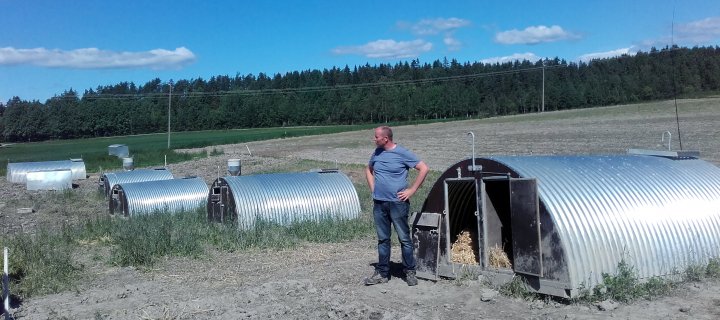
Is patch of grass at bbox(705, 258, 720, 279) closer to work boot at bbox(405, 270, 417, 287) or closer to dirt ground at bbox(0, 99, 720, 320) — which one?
dirt ground at bbox(0, 99, 720, 320)

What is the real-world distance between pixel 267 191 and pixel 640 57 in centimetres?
10823

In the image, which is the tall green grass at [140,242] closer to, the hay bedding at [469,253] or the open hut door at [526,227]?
the hay bedding at [469,253]

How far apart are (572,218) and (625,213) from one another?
0.87 m

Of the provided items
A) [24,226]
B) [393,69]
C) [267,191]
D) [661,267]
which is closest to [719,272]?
[661,267]

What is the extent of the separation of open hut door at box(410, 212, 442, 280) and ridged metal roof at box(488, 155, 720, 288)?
1165mm

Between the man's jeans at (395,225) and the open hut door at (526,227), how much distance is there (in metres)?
1.31

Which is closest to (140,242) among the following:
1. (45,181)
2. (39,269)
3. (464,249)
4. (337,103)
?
Result: (39,269)

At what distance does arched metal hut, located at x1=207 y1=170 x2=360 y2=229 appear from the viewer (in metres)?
15.0

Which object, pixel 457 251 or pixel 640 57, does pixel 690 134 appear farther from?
pixel 640 57

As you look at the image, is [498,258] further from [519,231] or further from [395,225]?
[395,225]

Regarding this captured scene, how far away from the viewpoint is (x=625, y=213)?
817 cm

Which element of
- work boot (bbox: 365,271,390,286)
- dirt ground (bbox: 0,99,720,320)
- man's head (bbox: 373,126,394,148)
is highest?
man's head (bbox: 373,126,394,148)

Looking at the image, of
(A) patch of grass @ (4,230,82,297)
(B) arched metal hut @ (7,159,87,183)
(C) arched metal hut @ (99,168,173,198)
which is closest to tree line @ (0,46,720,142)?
(B) arched metal hut @ (7,159,87,183)

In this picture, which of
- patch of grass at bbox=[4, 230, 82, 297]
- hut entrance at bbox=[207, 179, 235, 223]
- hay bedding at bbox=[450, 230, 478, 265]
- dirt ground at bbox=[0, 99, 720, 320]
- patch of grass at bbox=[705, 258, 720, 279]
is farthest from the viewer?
hut entrance at bbox=[207, 179, 235, 223]
